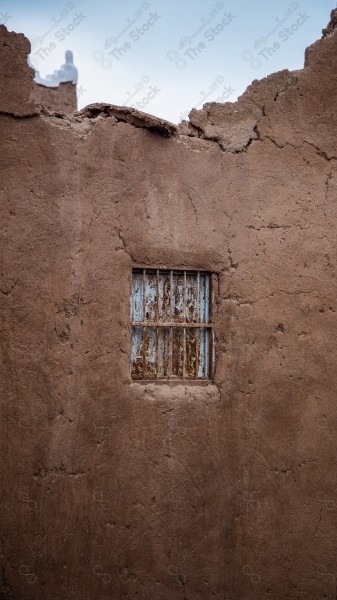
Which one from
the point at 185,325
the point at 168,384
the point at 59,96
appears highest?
the point at 59,96

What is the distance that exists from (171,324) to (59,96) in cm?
875

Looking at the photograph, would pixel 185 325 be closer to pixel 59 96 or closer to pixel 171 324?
pixel 171 324

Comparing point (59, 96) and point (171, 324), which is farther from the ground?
point (59, 96)

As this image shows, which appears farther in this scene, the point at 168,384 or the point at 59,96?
the point at 59,96

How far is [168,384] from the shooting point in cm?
364

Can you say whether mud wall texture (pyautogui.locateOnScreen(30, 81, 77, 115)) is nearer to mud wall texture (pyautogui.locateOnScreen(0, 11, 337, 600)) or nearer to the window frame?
mud wall texture (pyautogui.locateOnScreen(0, 11, 337, 600))

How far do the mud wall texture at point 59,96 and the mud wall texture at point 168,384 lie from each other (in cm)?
763

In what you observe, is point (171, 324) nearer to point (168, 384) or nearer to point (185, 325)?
point (185, 325)

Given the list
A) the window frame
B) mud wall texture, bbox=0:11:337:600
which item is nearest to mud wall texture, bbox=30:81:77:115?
mud wall texture, bbox=0:11:337:600

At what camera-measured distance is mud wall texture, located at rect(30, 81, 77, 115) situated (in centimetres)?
1031

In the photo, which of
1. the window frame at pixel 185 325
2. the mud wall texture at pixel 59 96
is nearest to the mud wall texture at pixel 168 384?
the window frame at pixel 185 325

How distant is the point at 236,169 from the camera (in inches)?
146

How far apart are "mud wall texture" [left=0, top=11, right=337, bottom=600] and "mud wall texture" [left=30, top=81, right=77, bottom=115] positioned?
25.0ft

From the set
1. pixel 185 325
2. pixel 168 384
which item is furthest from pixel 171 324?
pixel 168 384
